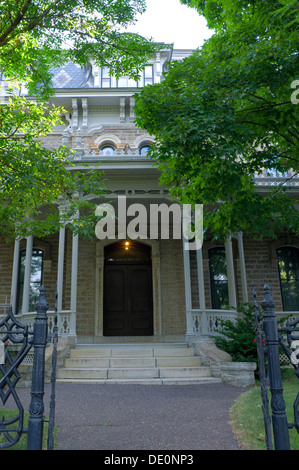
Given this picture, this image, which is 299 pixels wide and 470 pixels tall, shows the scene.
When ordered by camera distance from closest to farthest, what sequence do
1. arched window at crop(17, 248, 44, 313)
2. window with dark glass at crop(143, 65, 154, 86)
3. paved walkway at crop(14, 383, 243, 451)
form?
1. paved walkway at crop(14, 383, 243, 451)
2. arched window at crop(17, 248, 44, 313)
3. window with dark glass at crop(143, 65, 154, 86)

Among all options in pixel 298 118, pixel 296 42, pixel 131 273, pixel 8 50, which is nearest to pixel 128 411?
pixel 298 118

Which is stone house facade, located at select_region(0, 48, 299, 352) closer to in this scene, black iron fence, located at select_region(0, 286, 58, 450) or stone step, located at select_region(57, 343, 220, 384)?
stone step, located at select_region(57, 343, 220, 384)

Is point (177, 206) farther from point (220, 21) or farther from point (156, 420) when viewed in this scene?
point (156, 420)

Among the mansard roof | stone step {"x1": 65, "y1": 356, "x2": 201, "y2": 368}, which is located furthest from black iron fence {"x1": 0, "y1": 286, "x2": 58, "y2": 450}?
the mansard roof

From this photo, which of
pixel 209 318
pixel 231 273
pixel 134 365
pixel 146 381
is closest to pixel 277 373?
pixel 146 381

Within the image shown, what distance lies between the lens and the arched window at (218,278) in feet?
42.9

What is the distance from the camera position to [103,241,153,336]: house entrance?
1244cm

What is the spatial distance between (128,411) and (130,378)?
2475 mm

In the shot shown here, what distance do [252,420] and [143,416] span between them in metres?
1.51

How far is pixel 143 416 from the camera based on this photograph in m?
5.05

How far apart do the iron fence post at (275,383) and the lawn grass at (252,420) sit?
57.9 inches

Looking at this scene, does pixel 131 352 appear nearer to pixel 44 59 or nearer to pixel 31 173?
pixel 31 173

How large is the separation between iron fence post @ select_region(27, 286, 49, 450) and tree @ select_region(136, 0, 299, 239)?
365 cm

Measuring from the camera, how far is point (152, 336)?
11.9m
